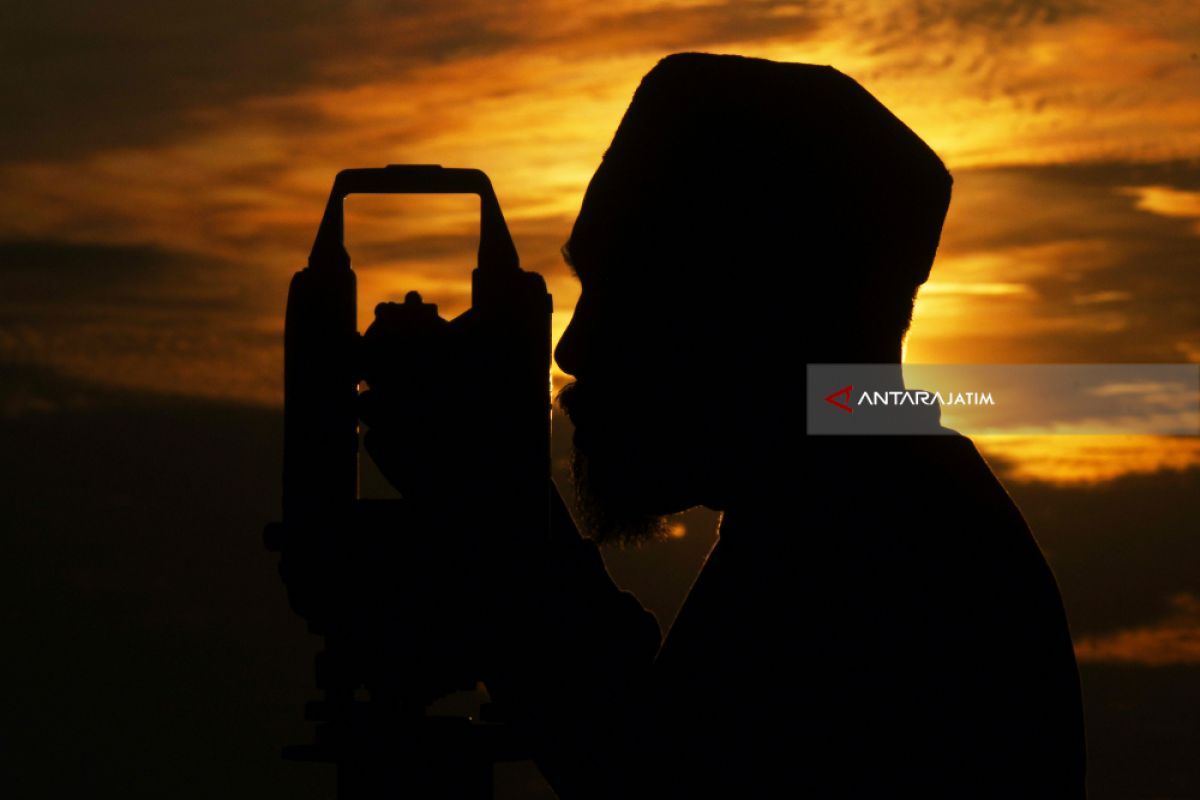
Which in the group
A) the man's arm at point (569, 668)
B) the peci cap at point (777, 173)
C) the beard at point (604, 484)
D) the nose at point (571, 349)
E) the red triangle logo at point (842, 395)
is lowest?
the man's arm at point (569, 668)

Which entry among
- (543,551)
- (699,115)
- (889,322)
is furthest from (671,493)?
(699,115)

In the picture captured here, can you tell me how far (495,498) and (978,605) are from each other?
134cm

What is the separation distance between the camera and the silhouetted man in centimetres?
322

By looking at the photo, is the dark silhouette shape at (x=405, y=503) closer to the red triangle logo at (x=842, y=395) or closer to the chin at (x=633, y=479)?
the chin at (x=633, y=479)

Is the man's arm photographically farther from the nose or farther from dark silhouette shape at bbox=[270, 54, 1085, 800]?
the nose

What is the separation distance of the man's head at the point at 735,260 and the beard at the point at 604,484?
0.01 metres

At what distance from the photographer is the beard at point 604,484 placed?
3.93 m

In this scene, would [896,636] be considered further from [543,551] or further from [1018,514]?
[543,551]

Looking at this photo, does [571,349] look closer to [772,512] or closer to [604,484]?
[604,484]

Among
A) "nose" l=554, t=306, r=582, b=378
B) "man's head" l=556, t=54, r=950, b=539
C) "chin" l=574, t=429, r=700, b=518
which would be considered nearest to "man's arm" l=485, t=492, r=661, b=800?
"chin" l=574, t=429, r=700, b=518

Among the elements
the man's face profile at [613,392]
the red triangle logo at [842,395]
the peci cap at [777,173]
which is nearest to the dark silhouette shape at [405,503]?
the man's face profile at [613,392]

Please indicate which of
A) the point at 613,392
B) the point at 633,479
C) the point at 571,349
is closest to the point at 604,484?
the point at 633,479

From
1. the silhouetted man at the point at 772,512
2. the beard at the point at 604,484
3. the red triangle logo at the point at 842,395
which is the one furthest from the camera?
the beard at the point at 604,484

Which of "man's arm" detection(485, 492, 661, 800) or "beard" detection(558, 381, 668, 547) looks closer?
"man's arm" detection(485, 492, 661, 800)
